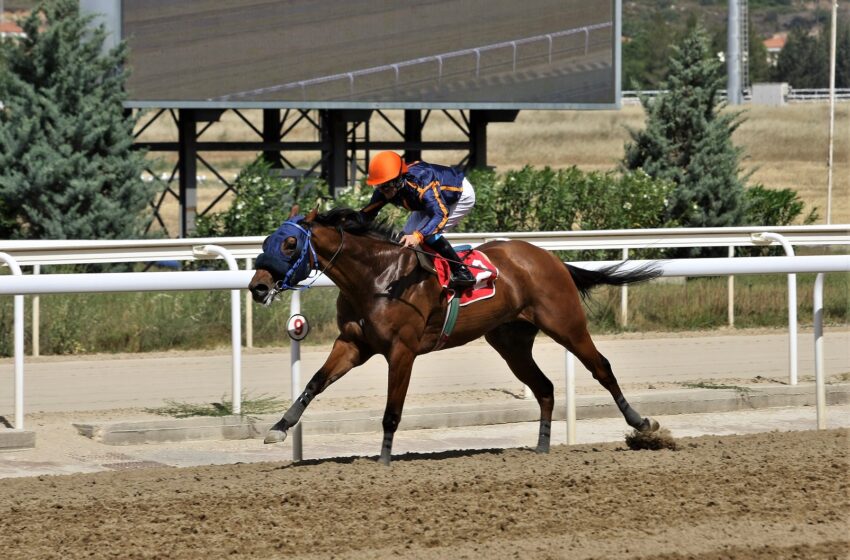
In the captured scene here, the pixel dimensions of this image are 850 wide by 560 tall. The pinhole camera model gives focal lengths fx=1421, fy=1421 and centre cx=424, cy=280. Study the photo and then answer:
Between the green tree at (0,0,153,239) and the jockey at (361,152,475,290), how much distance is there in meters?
10.2

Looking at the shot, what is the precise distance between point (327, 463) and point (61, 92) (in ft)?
37.0

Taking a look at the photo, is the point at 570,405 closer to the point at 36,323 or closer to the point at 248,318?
the point at 248,318

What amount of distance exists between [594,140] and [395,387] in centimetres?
4263

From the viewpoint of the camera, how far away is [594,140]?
48.0 meters

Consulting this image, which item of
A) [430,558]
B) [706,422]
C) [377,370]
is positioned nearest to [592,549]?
[430,558]

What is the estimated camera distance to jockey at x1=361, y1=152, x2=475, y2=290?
602 cm

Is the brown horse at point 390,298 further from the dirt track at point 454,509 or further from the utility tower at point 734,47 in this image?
the utility tower at point 734,47


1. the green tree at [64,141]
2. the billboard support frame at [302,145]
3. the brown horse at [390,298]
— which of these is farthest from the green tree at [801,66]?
the brown horse at [390,298]

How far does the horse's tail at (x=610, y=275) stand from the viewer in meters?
7.04

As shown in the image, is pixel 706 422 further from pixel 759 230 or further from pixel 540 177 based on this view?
pixel 540 177

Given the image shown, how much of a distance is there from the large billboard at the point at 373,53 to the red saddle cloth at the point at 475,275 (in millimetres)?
11824

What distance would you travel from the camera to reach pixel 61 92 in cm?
1631

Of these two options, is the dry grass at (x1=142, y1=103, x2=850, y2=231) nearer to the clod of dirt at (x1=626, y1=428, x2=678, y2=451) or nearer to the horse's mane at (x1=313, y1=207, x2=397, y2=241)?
the clod of dirt at (x1=626, y1=428, x2=678, y2=451)

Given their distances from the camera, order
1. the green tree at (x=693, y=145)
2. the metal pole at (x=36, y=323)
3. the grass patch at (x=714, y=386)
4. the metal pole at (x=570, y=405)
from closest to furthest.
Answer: the metal pole at (x=570, y=405)
the grass patch at (x=714, y=386)
the metal pole at (x=36, y=323)
the green tree at (x=693, y=145)
